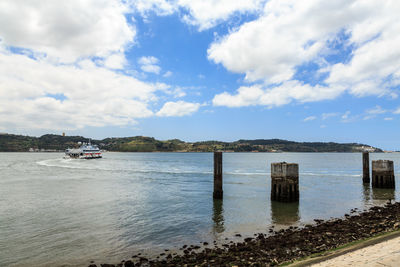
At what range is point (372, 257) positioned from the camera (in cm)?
930

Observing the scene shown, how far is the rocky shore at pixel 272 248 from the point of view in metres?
11.1

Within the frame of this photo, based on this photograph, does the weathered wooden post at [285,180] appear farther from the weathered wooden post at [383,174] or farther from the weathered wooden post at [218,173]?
the weathered wooden post at [383,174]

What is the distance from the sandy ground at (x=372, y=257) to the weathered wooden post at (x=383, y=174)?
2689 centimetres

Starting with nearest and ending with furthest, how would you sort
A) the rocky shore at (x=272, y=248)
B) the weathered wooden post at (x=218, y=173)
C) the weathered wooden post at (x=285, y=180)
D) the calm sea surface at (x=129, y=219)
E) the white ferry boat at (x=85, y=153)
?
the rocky shore at (x=272, y=248)
the calm sea surface at (x=129, y=219)
the weathered wooden post at (x=285, y=180)
the weathered wooden post at (x=218, y=173)
the white ferry boat at (x=85, y=153)

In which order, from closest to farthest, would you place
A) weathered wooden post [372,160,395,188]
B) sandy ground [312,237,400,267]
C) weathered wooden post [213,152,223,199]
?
sandy ground [312,237,400,267]
weathered wooden post [213,152,223,199]
weathered wooden post [372,160,395,188]

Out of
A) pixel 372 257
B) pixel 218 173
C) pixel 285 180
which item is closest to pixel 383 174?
pixel 285 180

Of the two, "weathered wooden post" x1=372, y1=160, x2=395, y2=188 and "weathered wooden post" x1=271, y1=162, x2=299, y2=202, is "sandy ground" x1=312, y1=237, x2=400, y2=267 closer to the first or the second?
"weathered wooden post" x1=271, y1=162, x2=299, y2=202

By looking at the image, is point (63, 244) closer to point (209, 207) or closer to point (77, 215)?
point (77, 215)

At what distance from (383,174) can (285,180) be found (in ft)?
57.4

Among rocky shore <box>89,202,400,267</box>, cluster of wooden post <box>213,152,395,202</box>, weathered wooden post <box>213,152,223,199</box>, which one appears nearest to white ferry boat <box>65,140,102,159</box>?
weathered wooden post <box>213,152,223,199</box>

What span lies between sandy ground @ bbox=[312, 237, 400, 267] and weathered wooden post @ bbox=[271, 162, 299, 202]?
12925mm

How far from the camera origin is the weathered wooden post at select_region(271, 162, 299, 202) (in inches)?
930

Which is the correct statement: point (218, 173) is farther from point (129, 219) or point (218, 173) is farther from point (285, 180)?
point (129, 219)

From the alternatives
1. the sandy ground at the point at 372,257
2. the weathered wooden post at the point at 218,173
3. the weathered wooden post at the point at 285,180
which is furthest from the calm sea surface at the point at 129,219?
the sandy ground at the point at 372,257
